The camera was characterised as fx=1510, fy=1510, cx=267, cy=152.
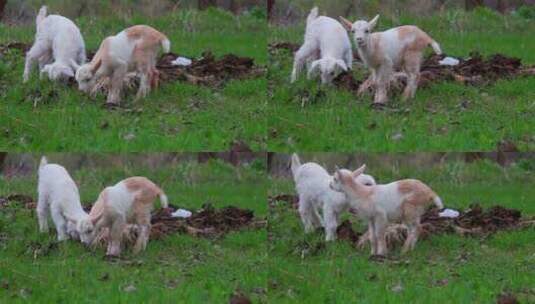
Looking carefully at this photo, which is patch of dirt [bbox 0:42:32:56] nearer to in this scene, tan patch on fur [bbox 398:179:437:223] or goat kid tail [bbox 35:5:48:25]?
goat kid tail [bbox 35:5:48:25]

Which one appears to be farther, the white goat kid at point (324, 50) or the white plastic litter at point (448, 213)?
the white plastic litter at point (448, 213)

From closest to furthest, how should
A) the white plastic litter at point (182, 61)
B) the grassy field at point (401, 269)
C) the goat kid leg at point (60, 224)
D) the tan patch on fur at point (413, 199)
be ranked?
1. the grassy field at point (401, 269)
2. the tan patch on fur at point (413, 199)
3. the goat kid leg at point (60, 224)
4. the white plastic litter at point (182, 61)

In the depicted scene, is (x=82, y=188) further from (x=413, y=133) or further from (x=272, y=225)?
(x=413, y=133)

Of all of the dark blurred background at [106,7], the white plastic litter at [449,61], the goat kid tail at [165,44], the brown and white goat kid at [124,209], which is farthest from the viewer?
the dark blurred background at [106,7]

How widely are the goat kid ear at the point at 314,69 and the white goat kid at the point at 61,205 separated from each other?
2.85 m

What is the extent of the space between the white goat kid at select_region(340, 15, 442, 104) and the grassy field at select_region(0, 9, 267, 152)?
4.37 feet

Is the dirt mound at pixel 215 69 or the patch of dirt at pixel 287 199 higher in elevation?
the dirt mound at pixel 215 69

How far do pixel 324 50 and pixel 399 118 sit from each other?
3.71 feet

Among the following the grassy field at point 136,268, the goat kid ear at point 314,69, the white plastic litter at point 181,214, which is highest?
the goat kid ear at point 314,69

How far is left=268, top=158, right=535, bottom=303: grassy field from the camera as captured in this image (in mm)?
14703

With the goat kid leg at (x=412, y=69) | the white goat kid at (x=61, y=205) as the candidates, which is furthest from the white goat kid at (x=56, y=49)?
the goat kid leg at (x=412, y=69)

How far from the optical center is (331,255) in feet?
51.3

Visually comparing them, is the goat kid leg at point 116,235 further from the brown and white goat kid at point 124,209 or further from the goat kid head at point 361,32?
the goat kid head at point 361,32

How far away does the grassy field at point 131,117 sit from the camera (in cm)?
1599
